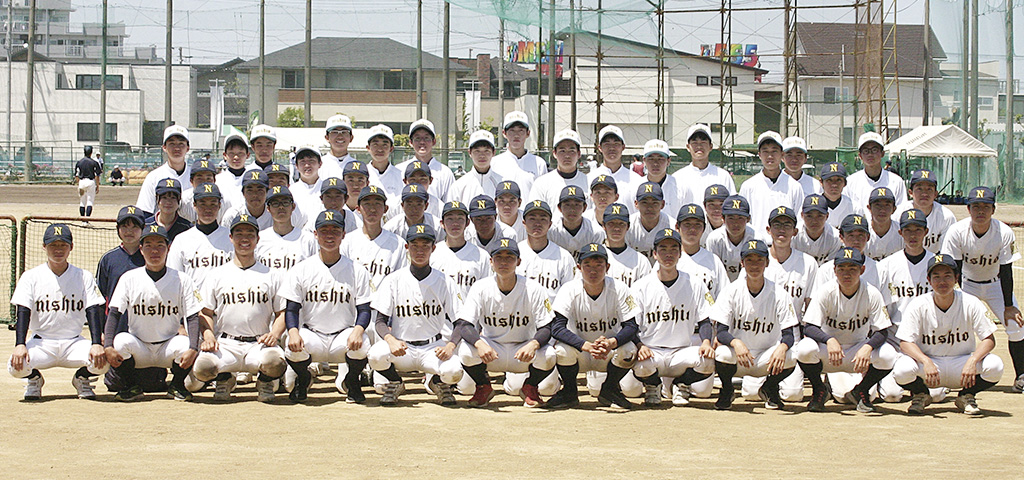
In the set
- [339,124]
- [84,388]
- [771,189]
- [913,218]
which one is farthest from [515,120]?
[84,388]

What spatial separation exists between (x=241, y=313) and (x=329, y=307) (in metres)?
0.66

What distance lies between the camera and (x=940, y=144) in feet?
107

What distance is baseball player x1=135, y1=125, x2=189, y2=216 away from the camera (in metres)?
9.99

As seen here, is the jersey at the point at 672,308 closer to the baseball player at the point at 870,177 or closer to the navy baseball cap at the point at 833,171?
the navy baseball cap at the point at 833,171

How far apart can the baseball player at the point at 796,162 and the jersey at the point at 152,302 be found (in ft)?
17.7

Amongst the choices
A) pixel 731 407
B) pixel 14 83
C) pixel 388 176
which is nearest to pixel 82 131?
pixel 14 83

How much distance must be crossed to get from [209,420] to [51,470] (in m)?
1.58

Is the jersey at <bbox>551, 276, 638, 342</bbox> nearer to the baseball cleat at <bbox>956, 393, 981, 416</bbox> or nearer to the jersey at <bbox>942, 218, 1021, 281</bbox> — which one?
the baseball cleat at <bbox>956, 393, 981, 416</bbox>

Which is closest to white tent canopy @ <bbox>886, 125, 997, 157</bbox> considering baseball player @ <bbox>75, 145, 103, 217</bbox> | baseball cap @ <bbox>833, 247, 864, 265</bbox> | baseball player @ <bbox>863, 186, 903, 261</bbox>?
baseball player @ <bbox>75, 145, 103, 217</bbox>

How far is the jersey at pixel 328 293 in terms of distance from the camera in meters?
8.45

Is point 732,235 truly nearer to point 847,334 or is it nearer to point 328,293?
point 847,334

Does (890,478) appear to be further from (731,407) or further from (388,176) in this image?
(388,176)

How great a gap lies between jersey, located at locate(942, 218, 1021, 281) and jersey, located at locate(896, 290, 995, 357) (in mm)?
1276

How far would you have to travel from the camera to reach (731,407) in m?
8.23
